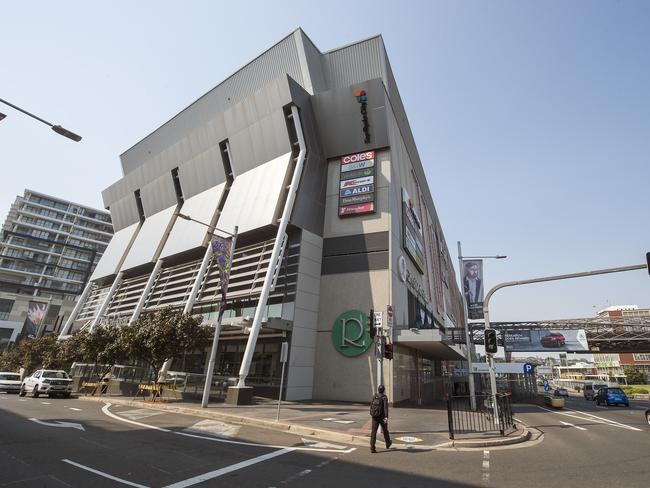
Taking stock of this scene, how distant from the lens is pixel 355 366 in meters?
24.3

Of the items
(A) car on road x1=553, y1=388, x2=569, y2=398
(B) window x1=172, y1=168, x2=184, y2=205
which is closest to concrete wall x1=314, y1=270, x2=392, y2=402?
(B) window x1=172, y1=168, x2=184, y2=205

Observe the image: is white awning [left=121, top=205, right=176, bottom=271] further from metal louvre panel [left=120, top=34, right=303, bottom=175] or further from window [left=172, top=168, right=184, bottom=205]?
metal louvre panel [left=120, top=34, right=303, bottom=175]

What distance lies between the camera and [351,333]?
25.1 metres

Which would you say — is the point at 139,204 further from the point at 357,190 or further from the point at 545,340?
the point at 545,340

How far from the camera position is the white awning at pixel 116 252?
45.3m

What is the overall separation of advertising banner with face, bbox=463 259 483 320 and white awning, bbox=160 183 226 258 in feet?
77.3

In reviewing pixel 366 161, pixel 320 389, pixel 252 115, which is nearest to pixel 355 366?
pixel 320 389

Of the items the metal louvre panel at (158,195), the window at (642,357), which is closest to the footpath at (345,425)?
the metal louvre panel at (158,195)

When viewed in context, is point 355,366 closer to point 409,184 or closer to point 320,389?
point 320,389

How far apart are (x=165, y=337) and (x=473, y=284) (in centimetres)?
2001

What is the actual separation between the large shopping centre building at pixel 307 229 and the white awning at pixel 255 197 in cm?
13

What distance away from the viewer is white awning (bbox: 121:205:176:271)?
39.8 meters

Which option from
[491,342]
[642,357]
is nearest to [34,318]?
[491,342]

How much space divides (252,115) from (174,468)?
1171 inches
